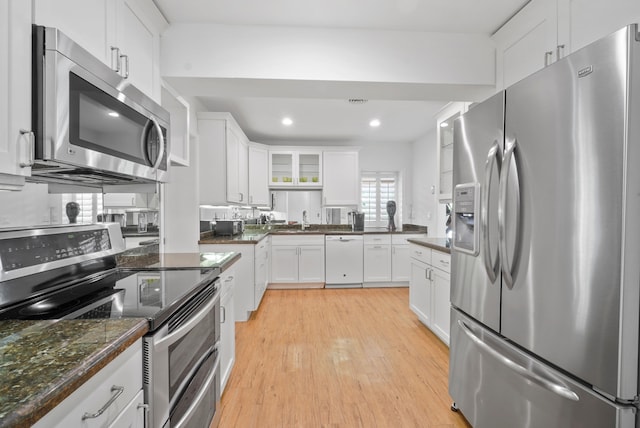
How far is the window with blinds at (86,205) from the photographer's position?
137 centimetres

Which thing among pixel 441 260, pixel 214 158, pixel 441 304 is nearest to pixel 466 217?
pixel 441 260

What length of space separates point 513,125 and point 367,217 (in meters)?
4.43

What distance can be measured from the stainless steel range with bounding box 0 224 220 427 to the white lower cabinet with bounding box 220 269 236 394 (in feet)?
1.07

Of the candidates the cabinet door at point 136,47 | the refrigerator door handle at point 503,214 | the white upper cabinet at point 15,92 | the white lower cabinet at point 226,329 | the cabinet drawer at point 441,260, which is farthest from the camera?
the cabinet drawer at point 441,260

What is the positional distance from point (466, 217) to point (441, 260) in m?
1.13

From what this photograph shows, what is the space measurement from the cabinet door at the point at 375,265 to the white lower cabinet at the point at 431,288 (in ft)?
4.25

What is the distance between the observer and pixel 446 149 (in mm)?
3209

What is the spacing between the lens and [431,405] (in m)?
1.91

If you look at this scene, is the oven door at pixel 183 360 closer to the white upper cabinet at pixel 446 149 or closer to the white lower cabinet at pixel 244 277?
the white lower cabinet at pixel 244 277

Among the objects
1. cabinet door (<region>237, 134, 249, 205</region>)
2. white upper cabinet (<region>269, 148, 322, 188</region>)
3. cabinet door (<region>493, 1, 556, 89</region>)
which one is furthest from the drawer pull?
white upper cabinet (<region>269, 148, 322, 188</region>)

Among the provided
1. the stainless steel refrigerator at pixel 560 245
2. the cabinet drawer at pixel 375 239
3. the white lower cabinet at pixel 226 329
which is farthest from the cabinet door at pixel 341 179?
the stainless steel refrigerator at pixel 560 245

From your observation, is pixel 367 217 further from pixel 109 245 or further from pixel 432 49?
pixel 109 245

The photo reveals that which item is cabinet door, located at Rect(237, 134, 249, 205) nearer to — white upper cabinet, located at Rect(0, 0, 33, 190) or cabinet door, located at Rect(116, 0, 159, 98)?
cabinet door, located at Rect(116, 0, 159, 98)

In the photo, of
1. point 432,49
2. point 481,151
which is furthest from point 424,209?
point 481,151
